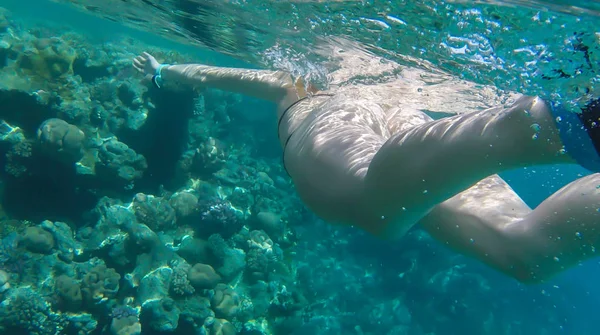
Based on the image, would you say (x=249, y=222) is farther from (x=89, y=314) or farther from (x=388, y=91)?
(x=388, y=91)

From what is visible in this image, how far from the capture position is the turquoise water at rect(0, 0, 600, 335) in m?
4.05

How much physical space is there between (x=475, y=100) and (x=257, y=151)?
24.0 feet

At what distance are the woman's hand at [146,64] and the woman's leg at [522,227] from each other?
6.65m

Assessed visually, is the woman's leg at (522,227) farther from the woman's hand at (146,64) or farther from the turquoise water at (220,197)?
the woman's hand at (146,64)

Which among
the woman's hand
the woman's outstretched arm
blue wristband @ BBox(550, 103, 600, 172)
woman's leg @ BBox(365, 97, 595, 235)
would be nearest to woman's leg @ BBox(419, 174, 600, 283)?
blue wristband @ BBox(550, 103, 600, 172)

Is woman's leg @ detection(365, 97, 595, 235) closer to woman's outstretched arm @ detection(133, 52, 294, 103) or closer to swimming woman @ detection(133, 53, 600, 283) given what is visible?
swimming woman @ detection(133, 53, 600, 283)

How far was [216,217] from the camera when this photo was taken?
7.09m

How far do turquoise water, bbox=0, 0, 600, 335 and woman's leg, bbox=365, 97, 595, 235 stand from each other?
1644 mm

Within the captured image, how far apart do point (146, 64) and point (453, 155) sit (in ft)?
24.2

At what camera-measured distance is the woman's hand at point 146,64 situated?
7.37 m

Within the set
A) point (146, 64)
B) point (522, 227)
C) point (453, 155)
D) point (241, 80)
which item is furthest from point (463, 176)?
point (146, 64)

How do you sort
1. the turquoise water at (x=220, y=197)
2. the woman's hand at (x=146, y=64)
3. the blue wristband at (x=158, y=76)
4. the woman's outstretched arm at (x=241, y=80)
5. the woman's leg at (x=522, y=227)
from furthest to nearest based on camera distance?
the woman's hand at (x=146, y=64) < the blue wristband at (x=158, y=76) < the woman's outstretched arm at (x=241, y=80) < the turquoise water at (x=220, y=197) < the woman's leg at (x=522, y=227)

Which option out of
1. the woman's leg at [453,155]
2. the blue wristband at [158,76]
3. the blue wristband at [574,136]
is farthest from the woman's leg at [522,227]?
the blue wristband at [158,76]

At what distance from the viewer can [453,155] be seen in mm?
1835
